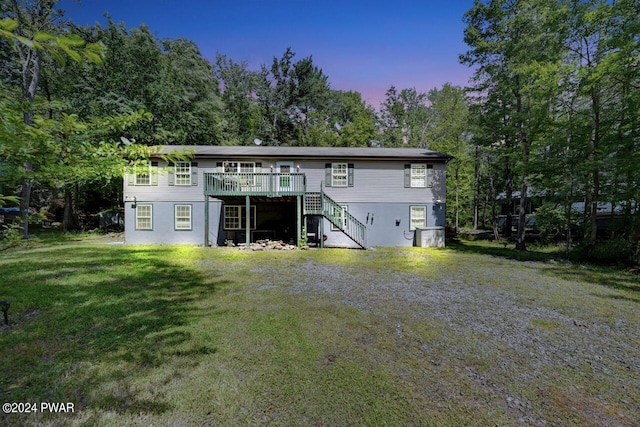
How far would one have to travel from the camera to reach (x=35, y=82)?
15562mm

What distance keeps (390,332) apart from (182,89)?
2512cm

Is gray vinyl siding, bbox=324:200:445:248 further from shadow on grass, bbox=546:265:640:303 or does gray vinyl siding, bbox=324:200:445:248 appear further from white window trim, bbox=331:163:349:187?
shadow on grass, bbox=546:265:640:303

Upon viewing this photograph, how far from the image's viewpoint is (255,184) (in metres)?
13.7

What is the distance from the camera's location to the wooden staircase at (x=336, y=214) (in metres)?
13.7

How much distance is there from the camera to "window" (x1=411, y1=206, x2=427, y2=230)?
15.7m

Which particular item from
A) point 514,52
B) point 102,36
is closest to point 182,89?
point 102,36

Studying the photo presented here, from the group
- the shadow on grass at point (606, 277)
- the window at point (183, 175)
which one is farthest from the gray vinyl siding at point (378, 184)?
the shadow on grass at point (606, 277)

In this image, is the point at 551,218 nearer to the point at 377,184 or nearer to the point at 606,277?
the point at 606,277

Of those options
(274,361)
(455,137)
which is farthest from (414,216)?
(455,137)

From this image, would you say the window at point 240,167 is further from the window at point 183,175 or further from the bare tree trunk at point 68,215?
the bare tree trunk at point 68,215

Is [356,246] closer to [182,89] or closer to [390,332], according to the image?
[390,332]

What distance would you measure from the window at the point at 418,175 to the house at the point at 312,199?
0.05 m

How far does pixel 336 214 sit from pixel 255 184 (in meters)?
4.32

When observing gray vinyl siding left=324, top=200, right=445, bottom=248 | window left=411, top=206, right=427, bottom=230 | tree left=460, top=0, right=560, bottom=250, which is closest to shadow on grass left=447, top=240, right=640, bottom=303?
tree left=460, top=0, right=560, bottom=250
